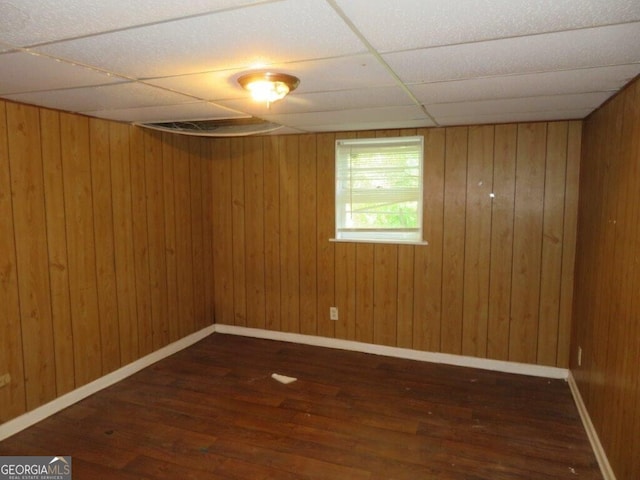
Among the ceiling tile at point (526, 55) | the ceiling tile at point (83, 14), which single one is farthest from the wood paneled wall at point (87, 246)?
the ceiling tile at point (526, 55)

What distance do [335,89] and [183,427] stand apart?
2.29m

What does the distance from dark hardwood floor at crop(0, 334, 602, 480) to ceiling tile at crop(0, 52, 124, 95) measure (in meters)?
2.05

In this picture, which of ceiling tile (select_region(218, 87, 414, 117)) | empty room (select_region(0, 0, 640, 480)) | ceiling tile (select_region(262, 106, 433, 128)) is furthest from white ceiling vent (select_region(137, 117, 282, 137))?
ceiling tile (select_region(218, 87, 414, 117))

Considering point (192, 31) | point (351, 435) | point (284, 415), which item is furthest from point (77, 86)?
point (351, 435)

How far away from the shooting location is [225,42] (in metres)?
1.57

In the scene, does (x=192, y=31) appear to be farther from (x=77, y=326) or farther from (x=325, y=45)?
(x=77, y=326)

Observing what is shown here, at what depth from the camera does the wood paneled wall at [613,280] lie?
6.53ft

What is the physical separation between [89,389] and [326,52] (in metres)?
2.94

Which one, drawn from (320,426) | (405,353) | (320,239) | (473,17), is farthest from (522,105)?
(320,426)

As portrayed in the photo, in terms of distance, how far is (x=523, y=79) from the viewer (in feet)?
6.80

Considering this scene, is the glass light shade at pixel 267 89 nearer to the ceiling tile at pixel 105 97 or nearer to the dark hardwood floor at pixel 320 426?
the ceiling tile at pixel 105 97

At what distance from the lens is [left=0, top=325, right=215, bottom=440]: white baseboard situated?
2.68 metres

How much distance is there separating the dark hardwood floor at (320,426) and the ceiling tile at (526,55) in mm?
2075

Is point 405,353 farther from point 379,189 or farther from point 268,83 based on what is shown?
point 268,83
